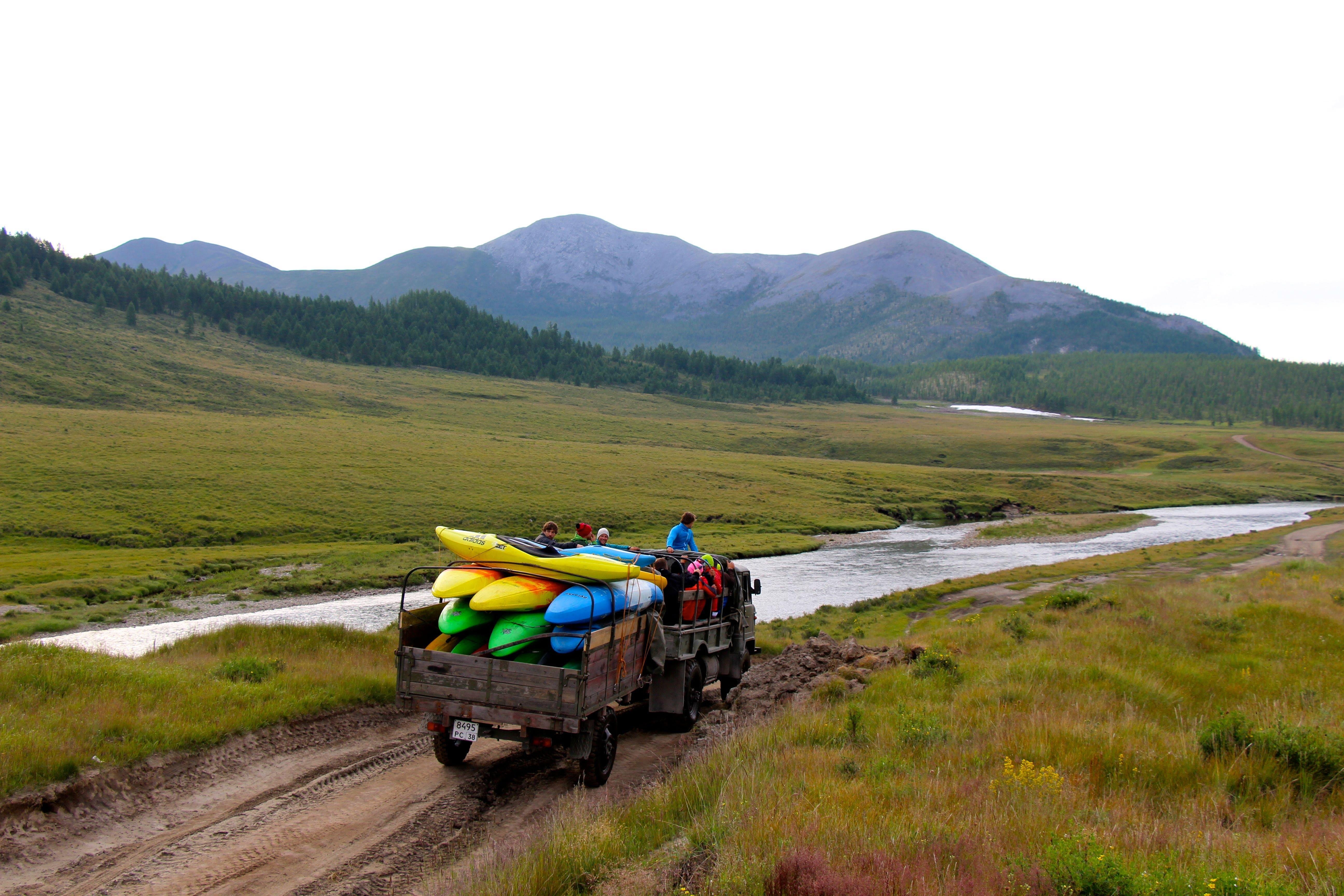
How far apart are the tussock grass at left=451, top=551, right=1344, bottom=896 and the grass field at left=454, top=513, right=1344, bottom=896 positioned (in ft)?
0.10

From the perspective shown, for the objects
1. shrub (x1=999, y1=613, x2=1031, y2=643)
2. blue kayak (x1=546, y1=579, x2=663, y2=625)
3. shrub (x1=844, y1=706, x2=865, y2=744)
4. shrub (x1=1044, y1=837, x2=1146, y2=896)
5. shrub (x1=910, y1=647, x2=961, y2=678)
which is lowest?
shrub (x1=999, y1=613, x2=1031, y2=643)

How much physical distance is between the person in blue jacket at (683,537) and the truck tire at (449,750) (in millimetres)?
6504

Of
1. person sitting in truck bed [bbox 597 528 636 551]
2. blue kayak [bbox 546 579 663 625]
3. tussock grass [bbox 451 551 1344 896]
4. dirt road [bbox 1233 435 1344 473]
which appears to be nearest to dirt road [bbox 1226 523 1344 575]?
tussock grass [bbox 451 551 1344 896]

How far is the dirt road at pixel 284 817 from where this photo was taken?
826 cm

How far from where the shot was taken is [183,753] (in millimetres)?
11203

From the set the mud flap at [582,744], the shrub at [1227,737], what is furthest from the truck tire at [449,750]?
the shrub at [1227,737]

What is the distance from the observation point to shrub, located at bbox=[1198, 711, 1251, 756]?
9.62 meters

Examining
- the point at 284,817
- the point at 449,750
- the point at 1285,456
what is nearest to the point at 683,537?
the point at 449,750

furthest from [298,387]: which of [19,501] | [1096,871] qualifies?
[1096,871]

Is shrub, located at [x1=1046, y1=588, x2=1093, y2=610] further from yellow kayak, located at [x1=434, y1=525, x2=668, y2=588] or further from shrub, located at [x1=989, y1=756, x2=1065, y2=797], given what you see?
yellow kayak, located at [x1=434, y1=525, x2=668, y2=588]

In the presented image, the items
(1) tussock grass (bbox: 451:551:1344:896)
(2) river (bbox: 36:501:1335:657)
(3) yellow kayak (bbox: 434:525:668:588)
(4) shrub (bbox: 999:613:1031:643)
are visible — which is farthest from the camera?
(2) river (bbox: 36:501:1335:657)

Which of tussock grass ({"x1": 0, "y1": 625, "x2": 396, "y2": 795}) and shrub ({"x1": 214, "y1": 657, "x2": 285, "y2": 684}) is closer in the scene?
tussock grass ({"x1": 0, "y1": 625, "x2": 396, "y2": 795})

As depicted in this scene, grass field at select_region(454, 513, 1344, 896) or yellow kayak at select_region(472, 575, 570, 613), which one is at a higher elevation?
yellow kayak at select_region(472, 575, 570, 613)

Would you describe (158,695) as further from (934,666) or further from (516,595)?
(934,666)
